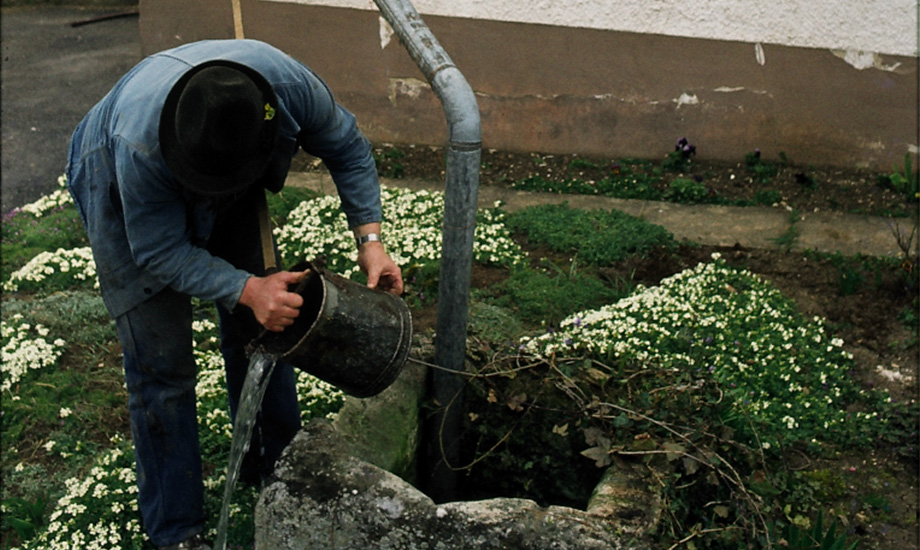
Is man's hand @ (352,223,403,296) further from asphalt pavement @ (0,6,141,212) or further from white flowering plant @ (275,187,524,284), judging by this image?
asphalt pavement @ (0,6,141,212)

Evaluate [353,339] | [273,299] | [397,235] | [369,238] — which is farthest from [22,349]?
[353,339]

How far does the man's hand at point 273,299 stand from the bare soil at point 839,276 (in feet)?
5.94

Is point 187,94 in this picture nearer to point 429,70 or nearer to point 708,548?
point 429,70

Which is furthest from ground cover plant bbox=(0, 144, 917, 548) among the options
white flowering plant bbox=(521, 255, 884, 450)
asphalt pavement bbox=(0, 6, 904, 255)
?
asphalt pavement bbox=(0, 6, 904, 255)

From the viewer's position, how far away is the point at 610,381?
3.14 metres

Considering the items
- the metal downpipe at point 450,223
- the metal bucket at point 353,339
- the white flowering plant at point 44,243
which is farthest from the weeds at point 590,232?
the white flowering plant at point 44,243

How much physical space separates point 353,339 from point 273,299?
252 mm

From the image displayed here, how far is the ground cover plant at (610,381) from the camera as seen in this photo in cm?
301

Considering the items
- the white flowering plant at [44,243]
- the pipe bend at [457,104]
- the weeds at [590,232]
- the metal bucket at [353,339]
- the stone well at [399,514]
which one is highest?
the pipe bend at [457,104]

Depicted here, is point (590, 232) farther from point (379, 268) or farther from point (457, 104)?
point (457, 104)

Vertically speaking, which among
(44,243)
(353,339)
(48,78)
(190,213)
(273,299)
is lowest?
(44,243)

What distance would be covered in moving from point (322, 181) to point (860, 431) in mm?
3565

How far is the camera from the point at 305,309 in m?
3.02

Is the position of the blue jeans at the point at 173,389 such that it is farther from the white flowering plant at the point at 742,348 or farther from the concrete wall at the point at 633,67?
the concrete wall at the point at 633,67
